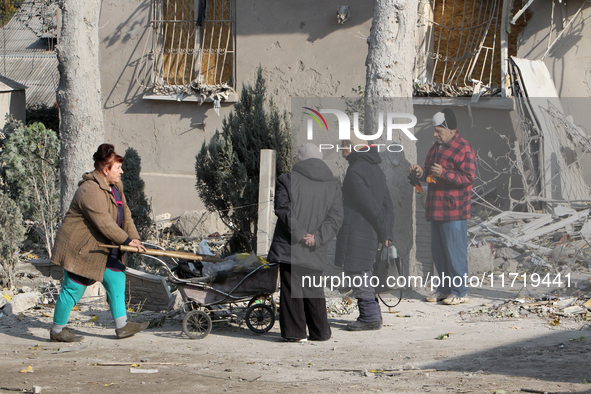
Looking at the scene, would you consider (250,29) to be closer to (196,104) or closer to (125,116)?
(196,104)

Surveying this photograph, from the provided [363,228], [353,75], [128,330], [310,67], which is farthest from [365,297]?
[310,67]

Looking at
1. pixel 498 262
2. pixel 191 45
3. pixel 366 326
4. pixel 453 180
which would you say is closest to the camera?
pixel 366 326

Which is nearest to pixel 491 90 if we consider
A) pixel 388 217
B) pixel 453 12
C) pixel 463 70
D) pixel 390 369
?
pixel 463 70

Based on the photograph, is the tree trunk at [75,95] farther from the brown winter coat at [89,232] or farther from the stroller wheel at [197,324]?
the stroller wheel at [197,324]

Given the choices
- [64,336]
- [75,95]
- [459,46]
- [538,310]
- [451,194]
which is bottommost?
[64,336]

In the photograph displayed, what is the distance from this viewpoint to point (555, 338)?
4891 millimetres

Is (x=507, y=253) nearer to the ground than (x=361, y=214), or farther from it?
nearer to the ground

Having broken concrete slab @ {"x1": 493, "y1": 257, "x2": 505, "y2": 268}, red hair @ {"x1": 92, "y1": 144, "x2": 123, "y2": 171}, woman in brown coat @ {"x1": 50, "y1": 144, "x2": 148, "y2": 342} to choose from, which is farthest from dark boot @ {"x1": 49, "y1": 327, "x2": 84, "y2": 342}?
broken concrete slab @ {"x1": 493, "y1": 257, "x2": 505, "y2": 268}

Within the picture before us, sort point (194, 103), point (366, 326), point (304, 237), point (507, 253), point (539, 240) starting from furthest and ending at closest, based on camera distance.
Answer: point (194, 103)
point (539, 240)
point (507, 253)
point (366, 326)
point (304, 237)

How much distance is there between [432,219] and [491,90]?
12.6 feet

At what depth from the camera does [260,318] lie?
213 inches

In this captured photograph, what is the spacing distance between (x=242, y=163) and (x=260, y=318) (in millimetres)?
3265

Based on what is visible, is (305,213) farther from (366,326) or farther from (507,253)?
(507,253)

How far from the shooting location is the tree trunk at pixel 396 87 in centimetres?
676
